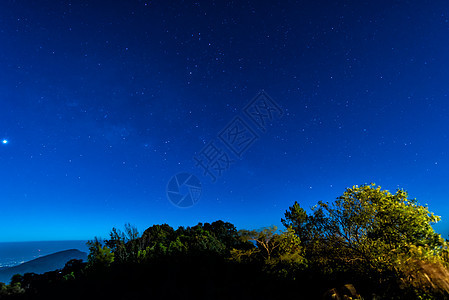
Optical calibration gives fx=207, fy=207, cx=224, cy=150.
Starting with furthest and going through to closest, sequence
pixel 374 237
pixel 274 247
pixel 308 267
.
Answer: pixel 274 247
pixel 308 267
pixel 374 237

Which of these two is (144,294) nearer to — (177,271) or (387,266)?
(177,271)

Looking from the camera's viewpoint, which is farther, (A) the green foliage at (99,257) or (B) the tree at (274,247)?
(A) the green foliage at (99,257)

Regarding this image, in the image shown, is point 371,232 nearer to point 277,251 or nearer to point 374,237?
point 374,237

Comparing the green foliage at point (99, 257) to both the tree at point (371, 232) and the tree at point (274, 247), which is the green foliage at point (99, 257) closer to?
the tree at point (274, 247)

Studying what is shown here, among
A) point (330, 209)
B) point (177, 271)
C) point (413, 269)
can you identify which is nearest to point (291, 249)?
point (330, 209)

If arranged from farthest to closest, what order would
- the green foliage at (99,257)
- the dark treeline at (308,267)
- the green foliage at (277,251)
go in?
the green foliage at (99,257) → the green foliage at (277,251) → the dark treeline at (308,267)

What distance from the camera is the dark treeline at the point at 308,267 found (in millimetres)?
14023

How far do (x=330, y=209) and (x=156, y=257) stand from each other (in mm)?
22275

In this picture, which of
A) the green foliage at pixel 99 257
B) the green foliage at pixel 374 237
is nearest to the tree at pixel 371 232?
the green foliage at pixel 374 237

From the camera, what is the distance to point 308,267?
1995 cm

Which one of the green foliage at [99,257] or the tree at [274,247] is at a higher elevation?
the green foliage at [99,257]

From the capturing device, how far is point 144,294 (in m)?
19.4

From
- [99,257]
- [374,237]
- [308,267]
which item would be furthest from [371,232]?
[99,257]

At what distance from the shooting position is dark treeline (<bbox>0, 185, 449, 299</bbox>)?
1402 cm
